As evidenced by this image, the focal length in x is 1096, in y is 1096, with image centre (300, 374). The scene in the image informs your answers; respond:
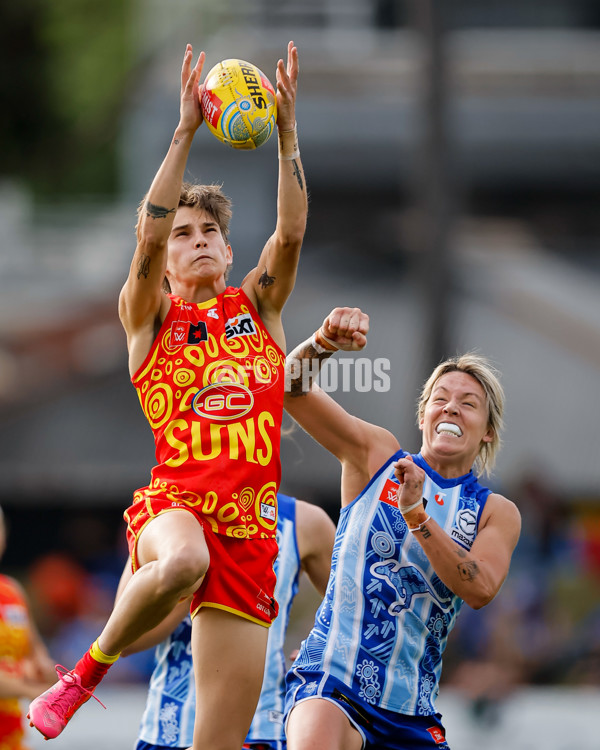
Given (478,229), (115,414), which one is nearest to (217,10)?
(478,229)

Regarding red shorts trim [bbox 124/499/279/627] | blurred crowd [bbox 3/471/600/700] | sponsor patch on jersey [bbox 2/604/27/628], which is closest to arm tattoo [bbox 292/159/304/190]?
red shorts trim [bbox 124/499/279/627]

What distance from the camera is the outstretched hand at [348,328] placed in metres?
4.51

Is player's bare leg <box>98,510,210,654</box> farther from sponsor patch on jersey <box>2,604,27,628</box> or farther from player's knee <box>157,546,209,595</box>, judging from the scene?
sponsor patch on jersey <box>2,604,27,628</box>

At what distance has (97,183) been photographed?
103ft

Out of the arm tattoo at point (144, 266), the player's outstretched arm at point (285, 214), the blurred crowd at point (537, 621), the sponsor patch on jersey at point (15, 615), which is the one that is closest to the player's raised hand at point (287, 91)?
the player's outstretched arm at point (285, 214)

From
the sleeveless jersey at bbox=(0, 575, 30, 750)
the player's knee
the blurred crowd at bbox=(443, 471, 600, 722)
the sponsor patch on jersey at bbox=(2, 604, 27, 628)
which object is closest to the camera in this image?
the player's knee

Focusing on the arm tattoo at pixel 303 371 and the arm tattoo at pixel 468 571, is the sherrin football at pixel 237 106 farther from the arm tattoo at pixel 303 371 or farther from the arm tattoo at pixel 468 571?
the arm tattoo at pixel 468 571

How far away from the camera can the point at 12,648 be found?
6.14 metres

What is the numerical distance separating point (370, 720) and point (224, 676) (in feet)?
2.22

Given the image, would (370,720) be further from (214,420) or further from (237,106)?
(237,106)

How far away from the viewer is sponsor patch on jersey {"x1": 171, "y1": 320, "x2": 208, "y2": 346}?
4402 millimetres

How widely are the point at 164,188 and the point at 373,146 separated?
49.4 feet

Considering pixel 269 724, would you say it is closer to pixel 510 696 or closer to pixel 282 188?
pixel 282 188

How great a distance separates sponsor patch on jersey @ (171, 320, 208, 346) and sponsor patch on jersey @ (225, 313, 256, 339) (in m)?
0.10
